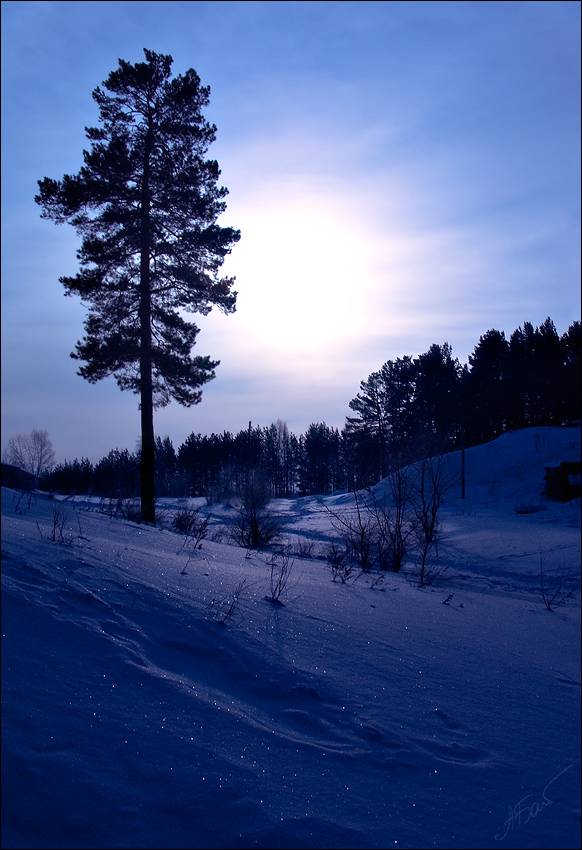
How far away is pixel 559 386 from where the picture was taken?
7.64 ft

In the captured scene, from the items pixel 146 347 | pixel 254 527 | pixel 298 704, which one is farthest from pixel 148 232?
pixel 298 704

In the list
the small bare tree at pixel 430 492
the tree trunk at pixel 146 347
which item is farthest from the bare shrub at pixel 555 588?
the tree trunk at pixel 146 347

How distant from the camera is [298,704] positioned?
8.20 feet

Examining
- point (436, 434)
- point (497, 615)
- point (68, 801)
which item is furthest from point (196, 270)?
point (68, 801)

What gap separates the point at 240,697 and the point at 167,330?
11921 millimetres

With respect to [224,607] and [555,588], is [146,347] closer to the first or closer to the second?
[224,607]

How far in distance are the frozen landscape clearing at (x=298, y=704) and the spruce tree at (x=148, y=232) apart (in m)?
9.34

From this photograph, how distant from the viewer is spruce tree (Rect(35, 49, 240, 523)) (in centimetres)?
1220

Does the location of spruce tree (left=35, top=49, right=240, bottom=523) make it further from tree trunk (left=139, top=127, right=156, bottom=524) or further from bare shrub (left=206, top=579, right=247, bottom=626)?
bare shrub (left=206, top=579, right=247, bottom=626)

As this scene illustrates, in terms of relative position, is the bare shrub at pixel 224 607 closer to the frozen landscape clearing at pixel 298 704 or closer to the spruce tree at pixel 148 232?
the frozen landscape clearing at pixel 298 704

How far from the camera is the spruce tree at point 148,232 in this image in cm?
1220

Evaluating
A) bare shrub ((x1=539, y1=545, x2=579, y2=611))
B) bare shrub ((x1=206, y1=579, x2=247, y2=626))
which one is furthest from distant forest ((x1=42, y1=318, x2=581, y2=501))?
bare shrub ((x1=206, y1=579, x2=247, y2=626))

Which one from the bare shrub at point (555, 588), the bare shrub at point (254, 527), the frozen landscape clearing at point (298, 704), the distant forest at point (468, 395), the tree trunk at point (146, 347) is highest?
the tree trunk at point (146, 347)

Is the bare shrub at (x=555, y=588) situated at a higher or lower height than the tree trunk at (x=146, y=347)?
lower
